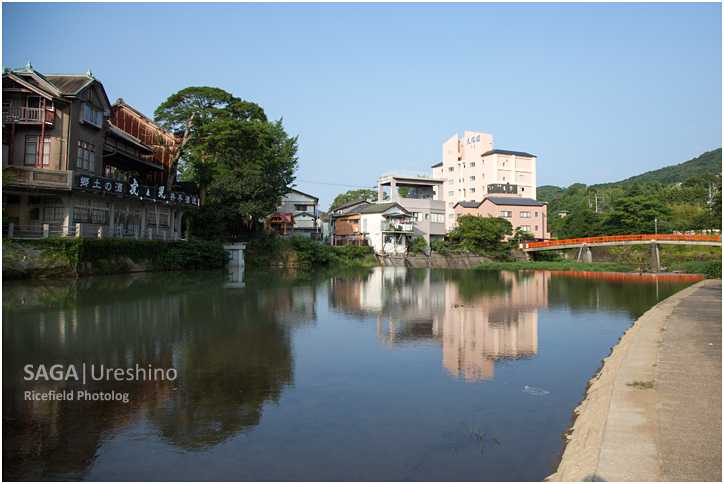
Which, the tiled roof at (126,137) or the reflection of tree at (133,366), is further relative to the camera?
the tiled roof at (126,137)

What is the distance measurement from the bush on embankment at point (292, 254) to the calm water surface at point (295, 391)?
24.1 meters

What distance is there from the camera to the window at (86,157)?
25.7m

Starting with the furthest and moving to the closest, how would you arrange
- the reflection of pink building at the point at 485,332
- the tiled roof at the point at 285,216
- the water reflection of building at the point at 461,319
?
the tiled roof at the point at 285,216
the water reflection of building at the point at 461,319
the reflection of pink building at the point at 485,332

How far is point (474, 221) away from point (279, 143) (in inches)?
842

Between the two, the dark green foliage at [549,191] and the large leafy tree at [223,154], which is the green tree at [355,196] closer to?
the large leafy tree at [223,154]

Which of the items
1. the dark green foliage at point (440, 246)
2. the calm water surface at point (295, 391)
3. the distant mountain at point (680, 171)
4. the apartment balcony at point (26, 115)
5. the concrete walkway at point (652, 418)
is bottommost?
the calm water surface at point (295, 391)

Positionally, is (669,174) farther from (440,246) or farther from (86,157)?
(86,157)

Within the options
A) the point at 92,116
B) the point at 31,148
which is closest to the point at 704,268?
the point at 92,116

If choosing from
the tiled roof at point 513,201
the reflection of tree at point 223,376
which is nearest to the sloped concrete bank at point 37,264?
the reflection of tree at point 223,376

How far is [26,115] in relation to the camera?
2406 cm

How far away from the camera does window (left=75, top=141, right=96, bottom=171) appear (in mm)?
25675

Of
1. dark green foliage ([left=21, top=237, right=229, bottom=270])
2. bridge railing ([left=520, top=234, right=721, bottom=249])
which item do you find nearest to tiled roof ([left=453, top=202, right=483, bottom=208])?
bridge railing ([left=520, top=234, right=721, bottom=249])

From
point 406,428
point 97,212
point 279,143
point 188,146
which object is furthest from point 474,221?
point 406,428

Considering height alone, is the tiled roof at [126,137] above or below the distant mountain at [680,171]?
below
